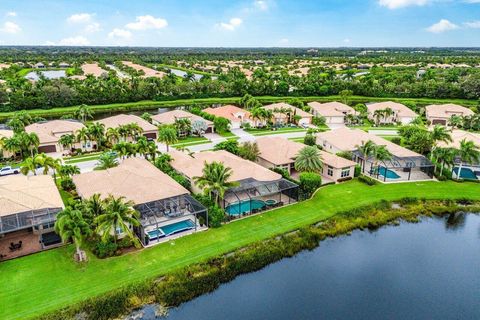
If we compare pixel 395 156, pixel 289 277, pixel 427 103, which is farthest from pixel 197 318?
pixel 427 103

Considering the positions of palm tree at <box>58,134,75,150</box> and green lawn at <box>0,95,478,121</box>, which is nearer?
palm tree at <box>58,134,75,150</box>

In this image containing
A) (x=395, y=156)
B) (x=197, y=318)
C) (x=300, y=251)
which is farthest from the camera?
(x=395, y=156)

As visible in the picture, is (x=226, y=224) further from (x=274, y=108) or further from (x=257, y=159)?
(x=274, y=108)

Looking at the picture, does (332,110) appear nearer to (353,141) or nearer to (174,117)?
(353,141)

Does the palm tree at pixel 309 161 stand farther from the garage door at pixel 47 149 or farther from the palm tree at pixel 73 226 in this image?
the garage door at pixel 47 149

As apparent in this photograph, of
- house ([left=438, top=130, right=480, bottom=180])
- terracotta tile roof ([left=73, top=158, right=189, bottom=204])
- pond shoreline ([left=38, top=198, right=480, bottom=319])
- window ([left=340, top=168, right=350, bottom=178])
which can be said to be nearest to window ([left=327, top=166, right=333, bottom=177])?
window ([left=340, top=168, right=350, bottom=178])

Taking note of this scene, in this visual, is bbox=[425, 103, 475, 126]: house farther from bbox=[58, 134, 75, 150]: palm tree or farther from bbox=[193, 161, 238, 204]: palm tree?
bbox=[58, 134, 75, 150]: palm tree

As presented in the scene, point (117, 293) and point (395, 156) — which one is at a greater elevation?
point (395, 156)
